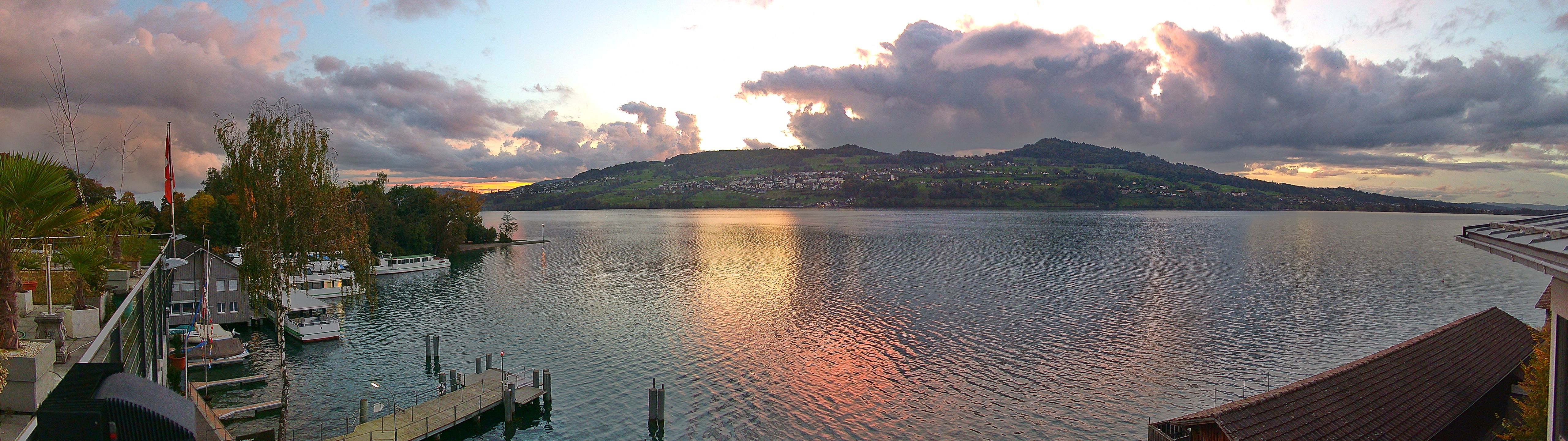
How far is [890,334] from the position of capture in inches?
1368

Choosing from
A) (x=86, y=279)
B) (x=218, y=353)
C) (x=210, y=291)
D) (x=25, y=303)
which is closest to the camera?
(x=25, y=303)

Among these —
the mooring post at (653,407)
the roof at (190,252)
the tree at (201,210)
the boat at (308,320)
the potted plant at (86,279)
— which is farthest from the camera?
the tree at (201,210)

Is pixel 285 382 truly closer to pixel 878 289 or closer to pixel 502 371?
pixel 502 371

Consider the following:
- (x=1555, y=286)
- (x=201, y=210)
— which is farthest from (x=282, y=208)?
(x=201, y=210)

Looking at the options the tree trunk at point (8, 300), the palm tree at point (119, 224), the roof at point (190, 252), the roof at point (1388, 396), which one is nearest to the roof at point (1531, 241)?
the roof at point (1388, 396)

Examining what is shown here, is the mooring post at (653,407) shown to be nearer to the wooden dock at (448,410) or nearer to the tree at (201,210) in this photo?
the wooden dock at (448,410)

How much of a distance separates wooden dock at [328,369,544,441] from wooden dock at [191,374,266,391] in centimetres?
762

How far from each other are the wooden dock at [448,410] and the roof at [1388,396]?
67.2 feet

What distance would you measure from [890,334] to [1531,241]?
86.1ft

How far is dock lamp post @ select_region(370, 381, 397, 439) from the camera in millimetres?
19141

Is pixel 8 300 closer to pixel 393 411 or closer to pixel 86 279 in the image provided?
pixel 86 279

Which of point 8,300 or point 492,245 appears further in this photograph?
point 492,245

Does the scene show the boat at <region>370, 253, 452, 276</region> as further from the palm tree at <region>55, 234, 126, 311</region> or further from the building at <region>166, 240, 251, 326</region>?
the palm tree at <region>55, 234, 126, 311</region>

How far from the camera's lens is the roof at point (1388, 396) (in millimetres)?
14852
